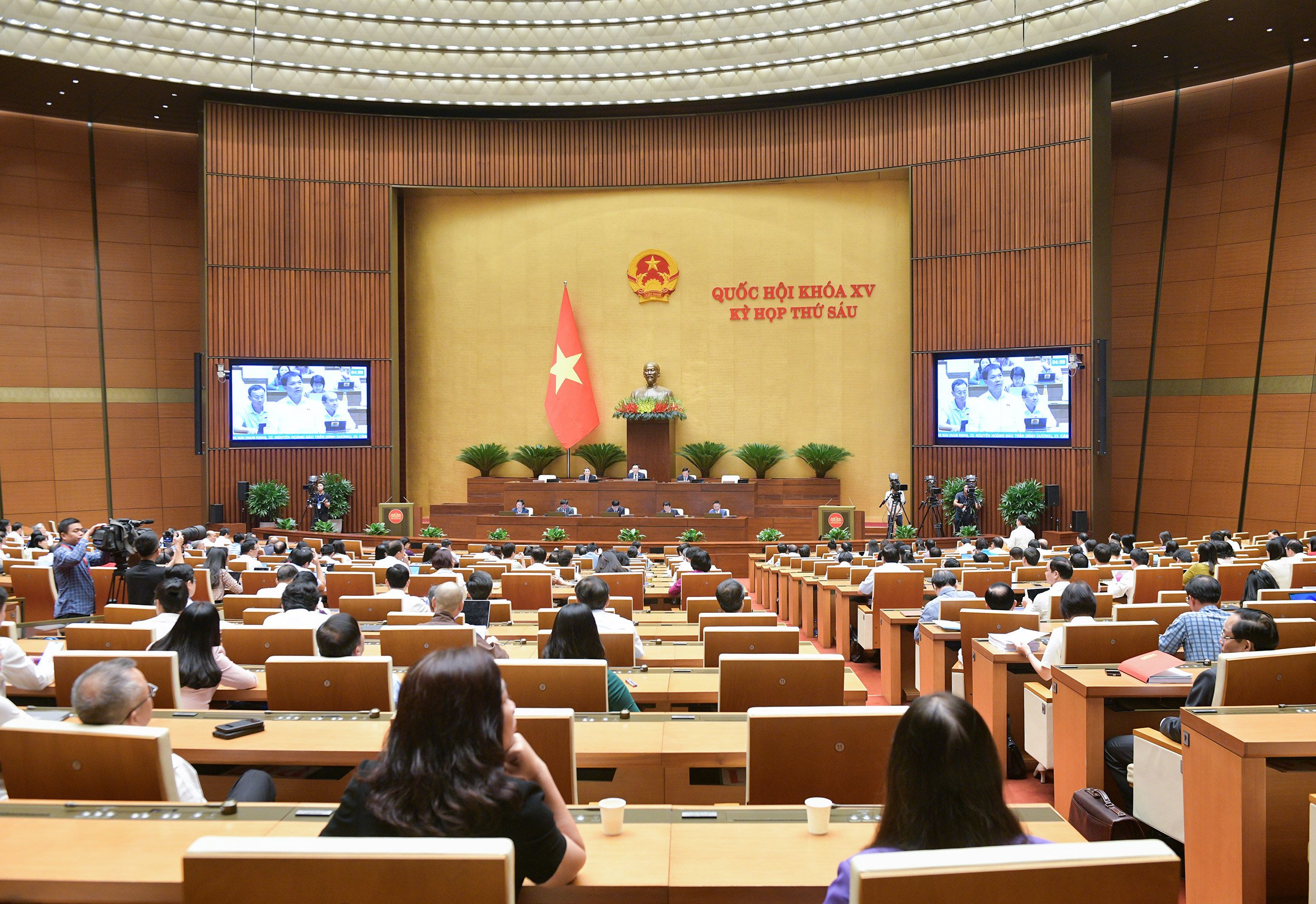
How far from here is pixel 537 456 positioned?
18125 millimetres

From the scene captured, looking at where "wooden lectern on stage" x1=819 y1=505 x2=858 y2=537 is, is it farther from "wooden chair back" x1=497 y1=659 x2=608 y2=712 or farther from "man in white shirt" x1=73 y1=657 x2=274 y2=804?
"man in white shirt" x1=73 y1=657 x2=274 y2=804

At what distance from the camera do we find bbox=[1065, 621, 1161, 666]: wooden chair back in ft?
13.2

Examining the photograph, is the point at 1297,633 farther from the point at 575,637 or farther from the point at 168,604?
the point at 168,604

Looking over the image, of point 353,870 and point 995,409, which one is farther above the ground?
point 995,409

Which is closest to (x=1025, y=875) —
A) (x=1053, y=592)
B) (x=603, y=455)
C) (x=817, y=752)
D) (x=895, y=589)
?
(x=817, y=752)

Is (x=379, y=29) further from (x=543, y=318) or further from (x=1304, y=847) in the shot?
(x=1304, y=847)

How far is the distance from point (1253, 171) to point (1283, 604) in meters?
13.1

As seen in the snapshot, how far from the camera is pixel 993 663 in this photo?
4414mm

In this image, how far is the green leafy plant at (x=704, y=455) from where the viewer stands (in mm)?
17844

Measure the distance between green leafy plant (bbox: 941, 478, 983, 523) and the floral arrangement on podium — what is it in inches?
190

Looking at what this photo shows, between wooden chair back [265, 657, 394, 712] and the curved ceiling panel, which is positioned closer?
wooden chair back [265, 657, 394, 712]

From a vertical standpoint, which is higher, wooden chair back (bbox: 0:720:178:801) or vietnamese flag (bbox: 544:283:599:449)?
vietnamese flag (bbox: 544:283:599:449)

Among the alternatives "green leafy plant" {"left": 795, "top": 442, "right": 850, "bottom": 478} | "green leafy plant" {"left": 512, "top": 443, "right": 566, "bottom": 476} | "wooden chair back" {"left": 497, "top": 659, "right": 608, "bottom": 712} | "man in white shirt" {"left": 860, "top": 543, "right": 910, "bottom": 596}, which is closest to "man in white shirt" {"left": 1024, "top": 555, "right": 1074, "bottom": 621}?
"man in white shirt" {"left": 860, "top": 543, "right": 910, "bottom": 596}

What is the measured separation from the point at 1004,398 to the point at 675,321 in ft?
20.4
